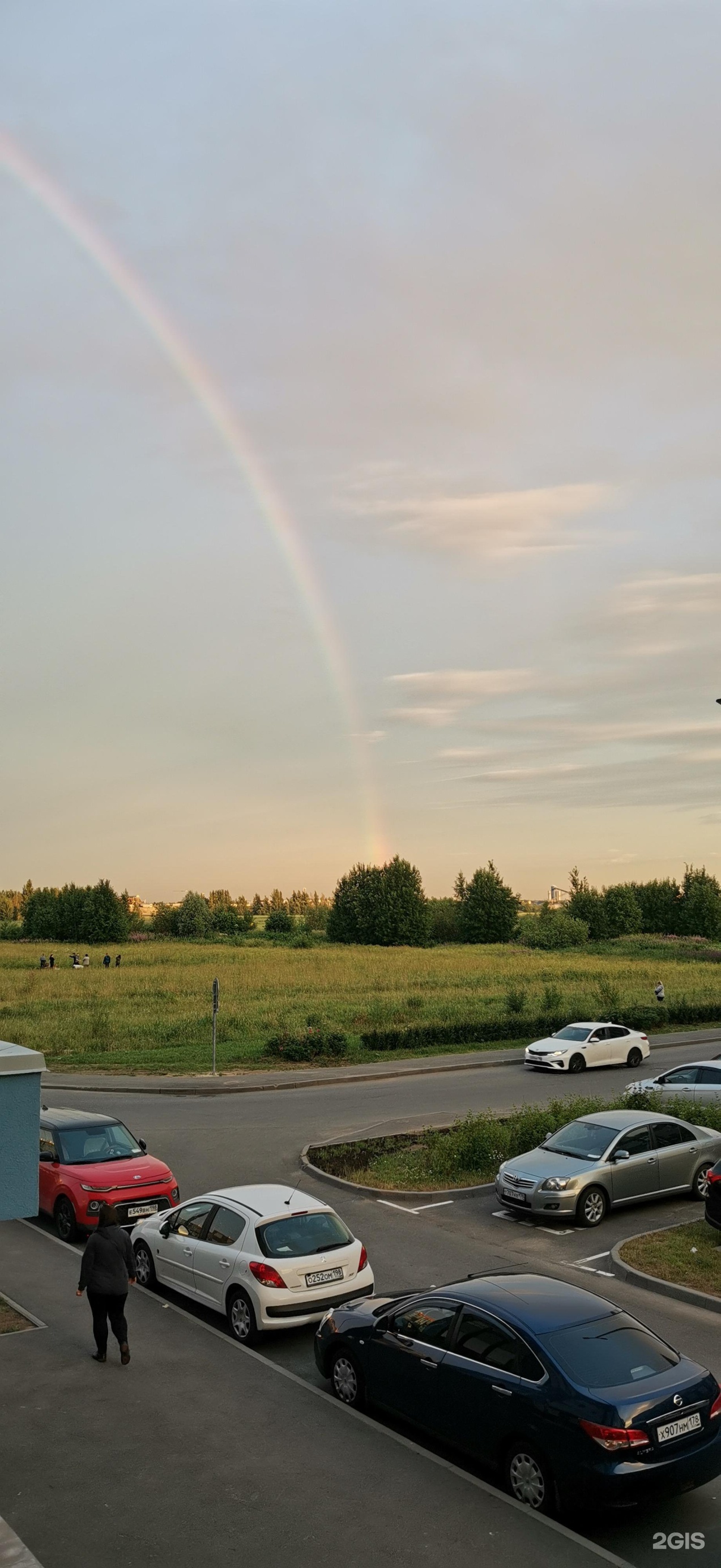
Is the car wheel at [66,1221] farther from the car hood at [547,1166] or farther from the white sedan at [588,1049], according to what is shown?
the white sedan at [588,1049]

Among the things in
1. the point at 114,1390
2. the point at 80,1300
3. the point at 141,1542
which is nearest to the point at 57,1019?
the point at 80,1300

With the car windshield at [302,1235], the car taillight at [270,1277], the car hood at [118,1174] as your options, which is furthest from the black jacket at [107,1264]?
the car hood at [118,1174]

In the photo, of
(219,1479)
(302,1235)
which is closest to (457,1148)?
(302,1235)

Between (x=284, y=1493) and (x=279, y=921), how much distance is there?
126790mm

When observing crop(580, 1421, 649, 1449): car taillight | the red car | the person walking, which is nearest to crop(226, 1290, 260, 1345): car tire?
the person walking

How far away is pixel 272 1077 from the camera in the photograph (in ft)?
101

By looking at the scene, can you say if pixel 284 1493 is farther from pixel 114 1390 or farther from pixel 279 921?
pixel 279 921

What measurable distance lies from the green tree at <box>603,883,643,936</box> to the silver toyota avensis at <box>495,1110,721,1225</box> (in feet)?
373

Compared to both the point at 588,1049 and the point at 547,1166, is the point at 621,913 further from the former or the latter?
the point at 547,1166

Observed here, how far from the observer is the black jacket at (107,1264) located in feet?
33.0

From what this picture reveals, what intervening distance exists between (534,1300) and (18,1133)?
4.04m

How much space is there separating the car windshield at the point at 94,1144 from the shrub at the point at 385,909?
Result: 108 meters

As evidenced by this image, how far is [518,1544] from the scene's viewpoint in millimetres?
6969

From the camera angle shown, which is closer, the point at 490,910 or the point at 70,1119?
the point at 70,1119
